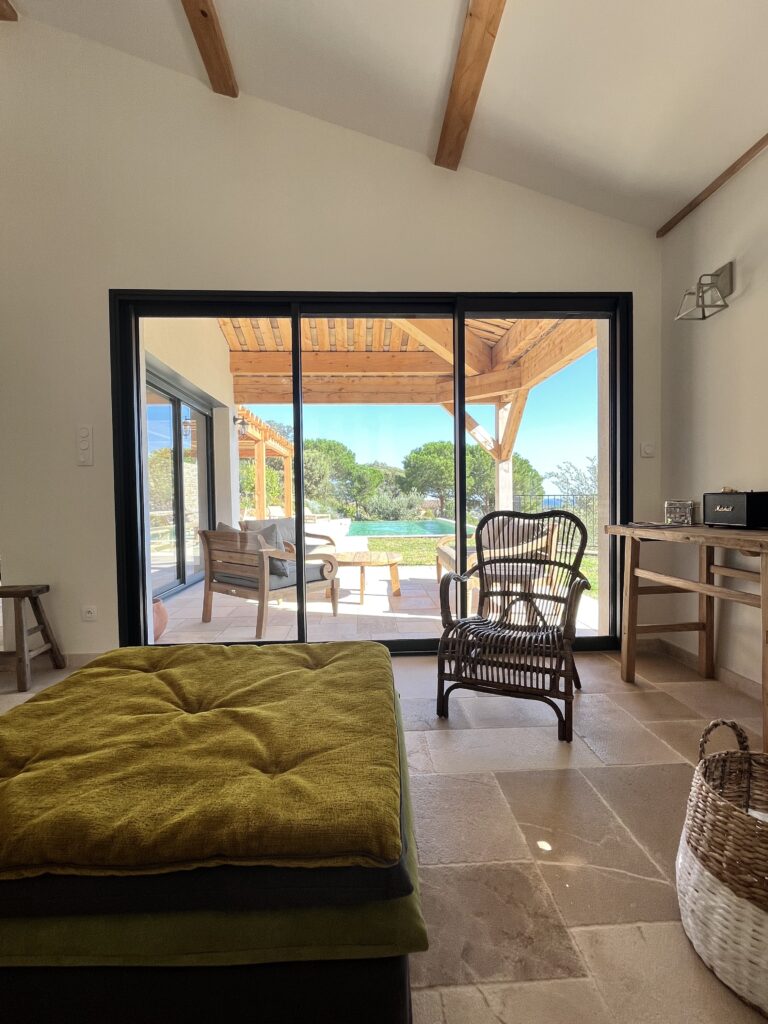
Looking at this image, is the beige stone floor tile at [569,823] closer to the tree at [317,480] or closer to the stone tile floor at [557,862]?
the stone tile floor at [557,862]

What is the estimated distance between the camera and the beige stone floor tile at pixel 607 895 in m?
1.32

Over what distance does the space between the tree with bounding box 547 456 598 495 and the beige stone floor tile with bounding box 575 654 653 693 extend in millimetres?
1094

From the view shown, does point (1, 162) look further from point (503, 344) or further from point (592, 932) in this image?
point (592, 932)

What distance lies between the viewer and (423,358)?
12.0 feet

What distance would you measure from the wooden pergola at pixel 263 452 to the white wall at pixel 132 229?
33.3 inches

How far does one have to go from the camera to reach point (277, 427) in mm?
3570

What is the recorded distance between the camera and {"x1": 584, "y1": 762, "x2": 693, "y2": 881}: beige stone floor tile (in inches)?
62.5

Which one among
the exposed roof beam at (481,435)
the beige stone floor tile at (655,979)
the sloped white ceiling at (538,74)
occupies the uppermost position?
the sloped white ceiling at (538,74)

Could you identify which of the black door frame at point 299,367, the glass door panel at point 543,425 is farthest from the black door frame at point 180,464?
the glass door panel at point 543,425

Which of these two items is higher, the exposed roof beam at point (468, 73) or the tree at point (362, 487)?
the exposed roof beam at point (468, 73)

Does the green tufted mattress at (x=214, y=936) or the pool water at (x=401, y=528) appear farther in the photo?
the pool water at (x=401, y=528)

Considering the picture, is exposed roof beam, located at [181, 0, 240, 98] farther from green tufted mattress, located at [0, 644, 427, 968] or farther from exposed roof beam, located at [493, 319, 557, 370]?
green tufted mattress, located at [0, 644, 427, 968]

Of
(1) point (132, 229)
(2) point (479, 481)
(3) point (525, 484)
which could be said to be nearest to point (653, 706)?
(3) point (525, 484)

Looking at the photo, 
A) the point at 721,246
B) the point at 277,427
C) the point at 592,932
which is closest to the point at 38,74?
the point at 277,427
